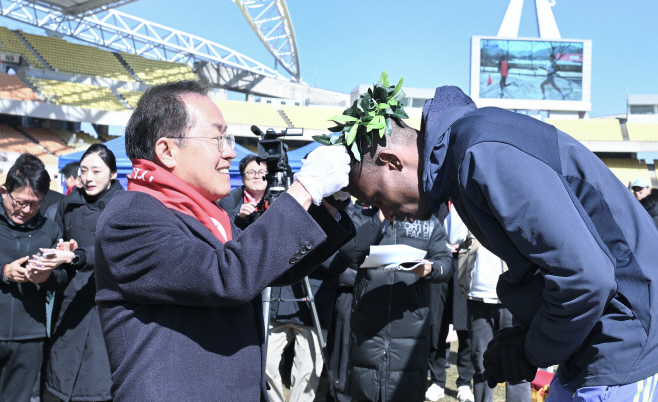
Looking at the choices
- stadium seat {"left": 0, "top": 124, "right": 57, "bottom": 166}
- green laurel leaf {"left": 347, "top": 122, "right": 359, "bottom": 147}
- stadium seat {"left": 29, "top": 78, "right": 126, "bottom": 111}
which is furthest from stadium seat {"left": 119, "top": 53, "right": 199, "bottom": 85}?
green laurel leaf {"left": 347, "top": 122, "right": 359, "bottom": 147}

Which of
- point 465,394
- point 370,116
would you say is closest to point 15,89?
point 465,394

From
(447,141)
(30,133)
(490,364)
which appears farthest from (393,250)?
(30,133)

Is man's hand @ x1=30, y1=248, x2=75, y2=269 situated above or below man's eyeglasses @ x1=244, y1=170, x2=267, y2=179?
below

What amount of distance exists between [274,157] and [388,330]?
1.53 metres

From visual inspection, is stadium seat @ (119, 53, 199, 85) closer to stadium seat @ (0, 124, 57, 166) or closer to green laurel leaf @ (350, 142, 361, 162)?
stadium seat @ (0, 124, 57, 166)

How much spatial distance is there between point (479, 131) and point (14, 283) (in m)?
3.39

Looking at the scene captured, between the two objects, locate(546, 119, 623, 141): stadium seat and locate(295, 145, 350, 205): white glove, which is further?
locate(546, 119, 623, 141): stadium seat

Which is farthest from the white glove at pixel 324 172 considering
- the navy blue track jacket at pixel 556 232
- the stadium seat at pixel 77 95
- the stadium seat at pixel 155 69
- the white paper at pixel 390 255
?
the stadium seat at pixel 155 69

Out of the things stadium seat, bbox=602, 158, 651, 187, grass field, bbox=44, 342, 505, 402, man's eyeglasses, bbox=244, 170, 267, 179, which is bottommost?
grass field, bbox=44, 342, 505, 402

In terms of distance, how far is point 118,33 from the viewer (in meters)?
35.2

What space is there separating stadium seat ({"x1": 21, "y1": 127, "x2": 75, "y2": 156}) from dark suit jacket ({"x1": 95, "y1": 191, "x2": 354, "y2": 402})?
26329 mm

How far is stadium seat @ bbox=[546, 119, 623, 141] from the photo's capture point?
29.9 metres

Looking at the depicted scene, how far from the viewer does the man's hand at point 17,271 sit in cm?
335

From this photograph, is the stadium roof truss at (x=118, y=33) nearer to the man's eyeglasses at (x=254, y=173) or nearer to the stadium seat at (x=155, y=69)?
the stadium seat at (x=155, y=69)
